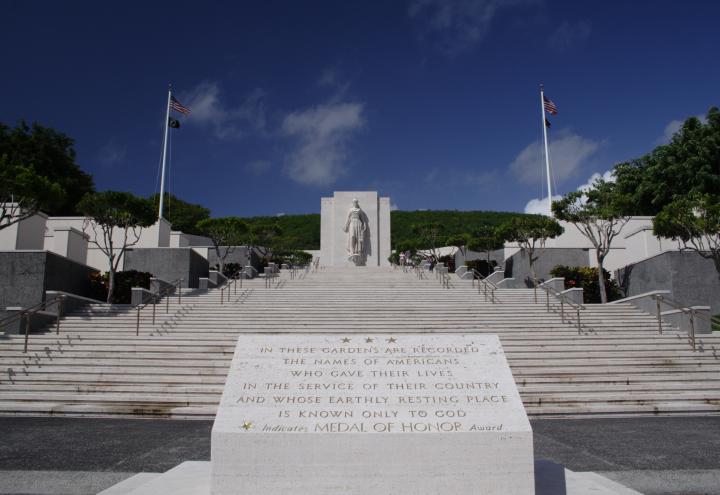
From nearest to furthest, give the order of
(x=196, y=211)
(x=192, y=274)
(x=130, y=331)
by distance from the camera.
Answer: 1. (x=130, y=331)
2. (x=192, y=274)
3. (x=196, y=211)

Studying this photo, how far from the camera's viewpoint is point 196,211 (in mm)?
56094

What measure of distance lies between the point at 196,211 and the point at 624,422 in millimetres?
51323

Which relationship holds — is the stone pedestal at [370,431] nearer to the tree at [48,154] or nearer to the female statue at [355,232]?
the female statue at [355,232]

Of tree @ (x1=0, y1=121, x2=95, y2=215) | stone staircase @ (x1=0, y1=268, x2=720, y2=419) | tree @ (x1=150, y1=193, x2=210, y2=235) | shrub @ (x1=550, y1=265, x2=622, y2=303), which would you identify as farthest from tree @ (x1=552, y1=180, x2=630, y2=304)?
tree @ (x1=150, y1=193, x2=210, y2=235)

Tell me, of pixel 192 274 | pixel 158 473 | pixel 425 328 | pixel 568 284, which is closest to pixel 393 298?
pixel 425 328

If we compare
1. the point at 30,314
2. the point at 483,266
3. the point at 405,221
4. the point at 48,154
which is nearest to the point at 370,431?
the point at 30,314

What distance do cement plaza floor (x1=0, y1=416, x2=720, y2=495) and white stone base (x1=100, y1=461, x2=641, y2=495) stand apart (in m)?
0.47

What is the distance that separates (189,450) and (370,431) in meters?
3.65

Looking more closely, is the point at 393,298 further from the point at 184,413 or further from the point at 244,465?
the point at 244,465

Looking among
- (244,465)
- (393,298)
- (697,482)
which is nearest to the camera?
(244,465)

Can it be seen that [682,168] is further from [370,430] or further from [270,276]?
[370,430]

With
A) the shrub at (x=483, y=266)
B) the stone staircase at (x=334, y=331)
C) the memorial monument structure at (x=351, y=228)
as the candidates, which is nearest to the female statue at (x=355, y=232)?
the memorial monument structure at (x=351, y=228)

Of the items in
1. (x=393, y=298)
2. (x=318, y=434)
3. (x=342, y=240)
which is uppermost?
(x=342, y=240)

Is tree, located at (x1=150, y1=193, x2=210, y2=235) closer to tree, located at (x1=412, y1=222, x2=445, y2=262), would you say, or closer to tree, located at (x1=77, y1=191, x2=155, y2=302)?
tree, located at (x1=412, y1=222, x2=445, y2=262)
